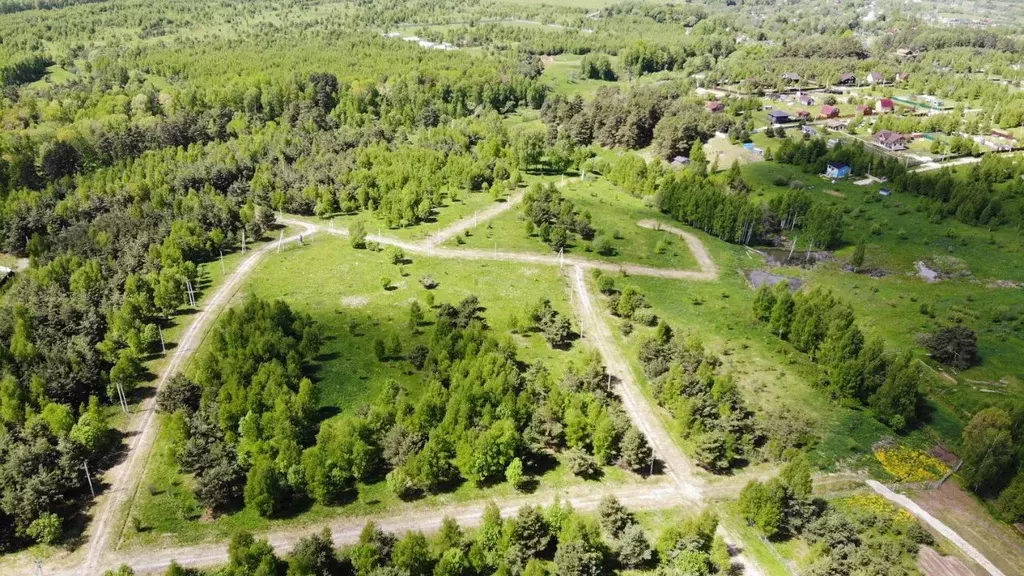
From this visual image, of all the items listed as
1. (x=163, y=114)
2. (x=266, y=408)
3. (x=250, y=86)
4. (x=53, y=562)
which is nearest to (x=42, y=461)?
(x=53, y=562)

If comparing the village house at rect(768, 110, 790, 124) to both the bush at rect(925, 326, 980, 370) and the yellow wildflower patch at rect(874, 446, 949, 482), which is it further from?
the yellow wildflower patch at rect(874, 446, 949, 482)

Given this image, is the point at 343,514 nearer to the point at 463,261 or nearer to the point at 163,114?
the point at 463,261

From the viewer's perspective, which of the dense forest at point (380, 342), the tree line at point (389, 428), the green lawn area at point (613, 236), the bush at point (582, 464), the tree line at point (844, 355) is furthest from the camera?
the green lawn area at point (613, 236)

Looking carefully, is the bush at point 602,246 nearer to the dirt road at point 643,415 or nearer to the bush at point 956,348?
the dirt road at point 643,415

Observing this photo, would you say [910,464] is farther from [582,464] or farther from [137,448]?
[137,448]

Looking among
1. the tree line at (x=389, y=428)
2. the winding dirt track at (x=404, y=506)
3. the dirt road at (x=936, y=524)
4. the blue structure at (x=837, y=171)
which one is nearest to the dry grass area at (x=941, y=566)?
the dirt road at (x=936, y=524)
